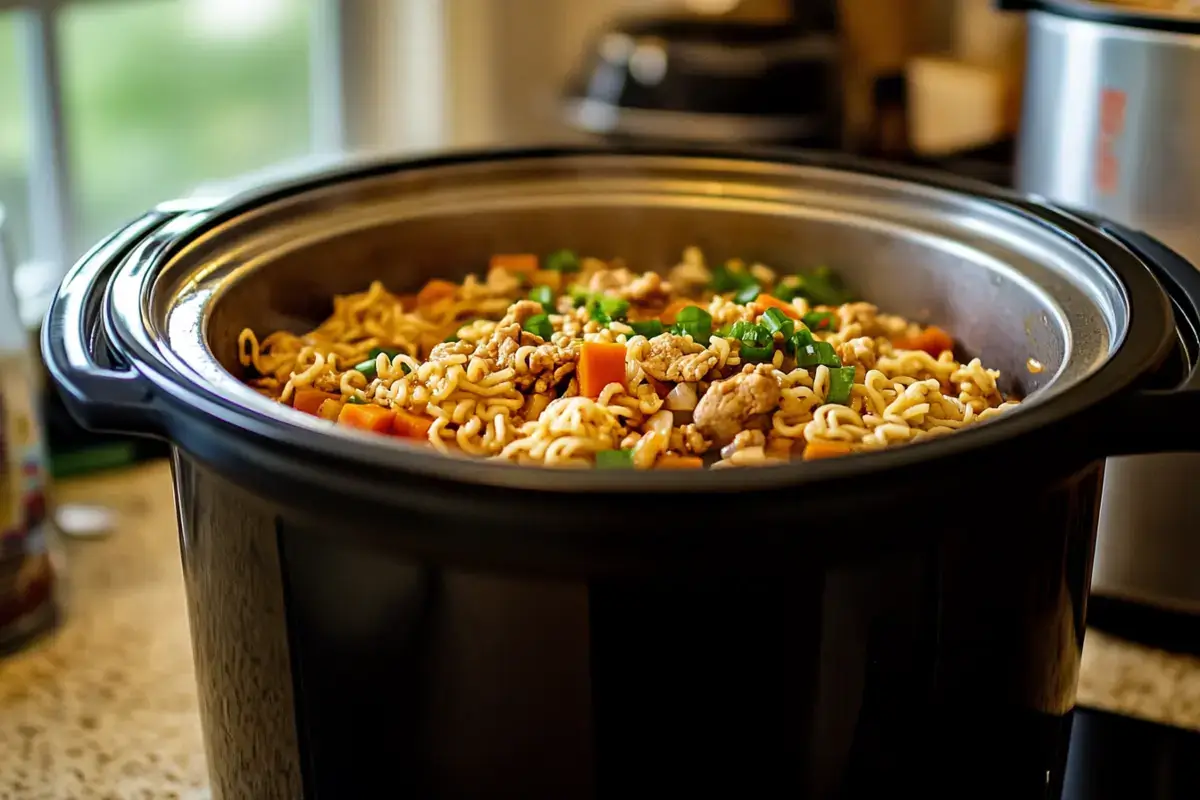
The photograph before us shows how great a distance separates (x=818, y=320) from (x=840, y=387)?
0.21 m

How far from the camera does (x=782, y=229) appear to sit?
54.3 inches

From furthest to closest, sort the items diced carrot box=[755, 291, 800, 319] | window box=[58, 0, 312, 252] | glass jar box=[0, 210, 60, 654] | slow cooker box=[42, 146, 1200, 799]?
window box=[58, 0, 312, 252]
glass jar box=[0, 210, 60, 654]
diced carrot box=[755, 291, 800, 319]
slow cooker box=[42, 146, 1200, 799]

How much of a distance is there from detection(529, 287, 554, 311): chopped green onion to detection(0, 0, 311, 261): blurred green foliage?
0.98 meters

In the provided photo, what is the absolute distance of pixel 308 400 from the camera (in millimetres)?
1107

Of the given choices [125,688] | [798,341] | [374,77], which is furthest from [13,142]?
[798,341]

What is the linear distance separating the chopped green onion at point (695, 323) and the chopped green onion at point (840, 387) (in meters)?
0.12

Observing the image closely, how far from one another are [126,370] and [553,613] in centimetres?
33

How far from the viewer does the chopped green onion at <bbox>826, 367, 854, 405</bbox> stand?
1.05 metres

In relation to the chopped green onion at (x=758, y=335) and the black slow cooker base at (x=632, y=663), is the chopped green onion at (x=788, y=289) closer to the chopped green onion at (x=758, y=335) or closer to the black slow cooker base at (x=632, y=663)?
the chopped green onion at (x=758, y=335)

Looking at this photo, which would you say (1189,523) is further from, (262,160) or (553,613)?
(262,160)

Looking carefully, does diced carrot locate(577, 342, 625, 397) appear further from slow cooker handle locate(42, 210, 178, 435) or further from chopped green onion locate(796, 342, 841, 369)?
slow cooker handle locate(42, 210, 178, 435)

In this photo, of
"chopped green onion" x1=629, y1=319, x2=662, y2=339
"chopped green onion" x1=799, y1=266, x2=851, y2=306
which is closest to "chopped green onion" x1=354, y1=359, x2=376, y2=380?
"chopped green onion" x1=629, y1=319, x2=662, y2=339

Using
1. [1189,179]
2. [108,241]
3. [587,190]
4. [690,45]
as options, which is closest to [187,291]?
[108,241]

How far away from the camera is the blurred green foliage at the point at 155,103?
197cm
